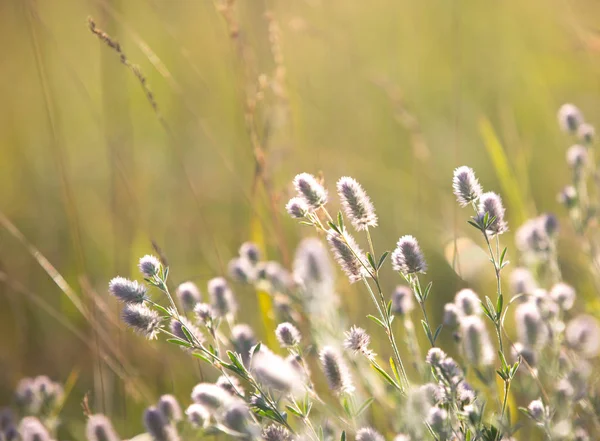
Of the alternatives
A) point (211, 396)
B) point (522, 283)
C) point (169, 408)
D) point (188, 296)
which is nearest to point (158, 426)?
point (169, 408)

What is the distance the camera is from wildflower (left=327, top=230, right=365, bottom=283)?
3.76 feet

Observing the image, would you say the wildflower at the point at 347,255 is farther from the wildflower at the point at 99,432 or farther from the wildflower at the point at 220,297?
the wildflower at the point at 99,432

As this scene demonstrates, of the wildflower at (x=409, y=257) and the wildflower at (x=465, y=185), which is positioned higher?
the wildflower at (x=465, y=185)

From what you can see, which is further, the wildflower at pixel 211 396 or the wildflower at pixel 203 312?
the wildflower at pixel 203 312

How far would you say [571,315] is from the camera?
1.72 meters

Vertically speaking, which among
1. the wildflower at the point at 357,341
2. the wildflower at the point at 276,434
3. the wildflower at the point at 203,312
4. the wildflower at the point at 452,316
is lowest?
the wildflower at the point at 276,434

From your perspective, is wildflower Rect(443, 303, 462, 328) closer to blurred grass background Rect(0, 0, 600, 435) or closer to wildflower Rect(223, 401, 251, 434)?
blurred grass background Rect(0, 0, 600, 435)

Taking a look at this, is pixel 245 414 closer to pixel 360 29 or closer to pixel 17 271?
pixel 17 271

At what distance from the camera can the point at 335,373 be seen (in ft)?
3.70

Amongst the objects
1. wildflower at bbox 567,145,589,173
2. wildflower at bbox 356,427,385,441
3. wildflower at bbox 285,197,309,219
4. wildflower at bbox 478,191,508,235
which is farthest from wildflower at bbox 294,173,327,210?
wildflower at bbox 567,145,589,173

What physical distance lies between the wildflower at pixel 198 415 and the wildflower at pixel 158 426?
0.07 metres

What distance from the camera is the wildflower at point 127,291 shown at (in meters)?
1.15

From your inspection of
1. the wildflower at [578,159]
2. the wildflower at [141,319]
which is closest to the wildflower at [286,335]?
the wildflower at [141,319]

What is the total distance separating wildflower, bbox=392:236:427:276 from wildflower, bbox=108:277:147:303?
1.43 feet
